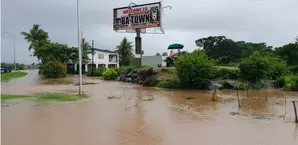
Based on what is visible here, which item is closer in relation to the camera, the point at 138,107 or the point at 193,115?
the point at 193,115

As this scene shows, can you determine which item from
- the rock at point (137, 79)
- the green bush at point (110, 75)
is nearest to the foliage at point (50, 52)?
the green bush at point (110, 75)

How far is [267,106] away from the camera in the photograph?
13.6 metres

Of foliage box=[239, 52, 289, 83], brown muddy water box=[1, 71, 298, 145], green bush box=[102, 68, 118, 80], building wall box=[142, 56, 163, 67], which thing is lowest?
brown muddy water box=[1, 71, 298, 145]

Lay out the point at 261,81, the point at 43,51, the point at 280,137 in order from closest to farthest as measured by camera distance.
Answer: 1. the point at 280,137
2. the point at 261,81
3. the point at 43,51

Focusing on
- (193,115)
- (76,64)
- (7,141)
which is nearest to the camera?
(7,141)

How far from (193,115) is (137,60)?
1071 inches

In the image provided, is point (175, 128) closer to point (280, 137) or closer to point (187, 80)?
point (280, 137)

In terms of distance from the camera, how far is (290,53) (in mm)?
37312

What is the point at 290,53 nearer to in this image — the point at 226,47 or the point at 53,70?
the point at 226,47

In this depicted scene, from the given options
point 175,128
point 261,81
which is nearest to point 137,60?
point 261,81

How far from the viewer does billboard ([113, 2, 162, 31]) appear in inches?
1405

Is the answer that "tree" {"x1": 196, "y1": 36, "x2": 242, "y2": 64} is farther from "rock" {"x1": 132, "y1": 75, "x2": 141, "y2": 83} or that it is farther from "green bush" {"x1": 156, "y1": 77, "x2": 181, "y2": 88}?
"green bush" {"x1": 156, "y1": 77, "x2": 181, "y2": 88}

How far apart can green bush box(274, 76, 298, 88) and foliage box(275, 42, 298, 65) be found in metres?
14.4

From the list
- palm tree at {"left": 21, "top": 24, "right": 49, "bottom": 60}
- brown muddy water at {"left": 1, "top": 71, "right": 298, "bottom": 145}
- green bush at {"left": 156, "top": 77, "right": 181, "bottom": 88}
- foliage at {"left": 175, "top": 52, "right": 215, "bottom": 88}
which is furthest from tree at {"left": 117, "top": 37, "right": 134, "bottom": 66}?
brown muddy water at {"left": 1, "top": 71, "right": 298, "bottom": 145}
